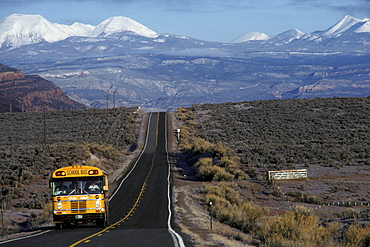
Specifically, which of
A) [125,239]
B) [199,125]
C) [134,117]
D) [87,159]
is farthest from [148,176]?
[134,117]

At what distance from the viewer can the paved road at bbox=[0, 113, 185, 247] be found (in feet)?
60.4

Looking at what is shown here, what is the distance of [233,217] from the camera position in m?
27.1

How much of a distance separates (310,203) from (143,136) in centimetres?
5212

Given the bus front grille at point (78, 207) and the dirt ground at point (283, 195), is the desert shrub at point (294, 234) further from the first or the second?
the bus front grille at point (78, 207)

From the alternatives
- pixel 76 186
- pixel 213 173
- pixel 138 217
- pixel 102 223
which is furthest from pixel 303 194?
pixel 76 186

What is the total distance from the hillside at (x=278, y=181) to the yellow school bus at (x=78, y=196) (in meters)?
4.25

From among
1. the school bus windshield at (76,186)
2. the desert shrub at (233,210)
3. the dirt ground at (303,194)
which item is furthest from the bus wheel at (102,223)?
the desert shrub at (233,210)

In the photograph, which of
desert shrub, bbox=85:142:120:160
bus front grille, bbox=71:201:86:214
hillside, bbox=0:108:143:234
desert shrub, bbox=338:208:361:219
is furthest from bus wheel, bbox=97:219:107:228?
desert shrub, bbox=85:142:120:160

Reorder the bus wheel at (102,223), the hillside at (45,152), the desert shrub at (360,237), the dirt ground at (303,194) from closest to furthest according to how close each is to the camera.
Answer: the desert shrub at (360,237) < the bus wheel at (102,223) < the dirt ground at (303,194) < the hillside at (45,152)

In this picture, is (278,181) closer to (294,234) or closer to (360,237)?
(294,234)

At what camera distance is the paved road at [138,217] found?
1841 cm

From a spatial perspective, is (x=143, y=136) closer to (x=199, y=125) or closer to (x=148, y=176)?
(x=199, y=125)

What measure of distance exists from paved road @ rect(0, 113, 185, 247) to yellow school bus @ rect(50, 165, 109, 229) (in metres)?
0.62

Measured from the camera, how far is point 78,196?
75.9 ft
